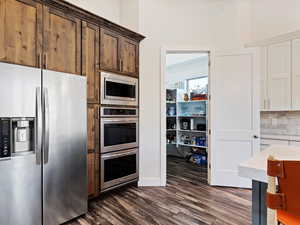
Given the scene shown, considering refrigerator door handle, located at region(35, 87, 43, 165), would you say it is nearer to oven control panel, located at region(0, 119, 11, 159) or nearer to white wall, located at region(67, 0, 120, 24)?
oven control panel, located at region(0, 119, 11, 159)

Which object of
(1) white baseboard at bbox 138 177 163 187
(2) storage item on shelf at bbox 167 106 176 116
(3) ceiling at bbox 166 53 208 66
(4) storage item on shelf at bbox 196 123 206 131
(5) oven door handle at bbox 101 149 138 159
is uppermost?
(3) ceiling at bbox 166 53 208 66

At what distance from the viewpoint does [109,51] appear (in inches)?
127

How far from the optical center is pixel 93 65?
297cm

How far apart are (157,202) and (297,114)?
2.88 m

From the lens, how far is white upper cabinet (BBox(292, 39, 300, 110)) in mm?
3531

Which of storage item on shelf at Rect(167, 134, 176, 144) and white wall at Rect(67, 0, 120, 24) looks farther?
storage item on shelf at Rect(167, 134, 176, 144)

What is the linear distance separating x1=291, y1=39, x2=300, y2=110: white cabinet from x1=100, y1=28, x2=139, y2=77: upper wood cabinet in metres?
2.62

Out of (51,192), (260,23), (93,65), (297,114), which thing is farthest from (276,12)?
(51,192)

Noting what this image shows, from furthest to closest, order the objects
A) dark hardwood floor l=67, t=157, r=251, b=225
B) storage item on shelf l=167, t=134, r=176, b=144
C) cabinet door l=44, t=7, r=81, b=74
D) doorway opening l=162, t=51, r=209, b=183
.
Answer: storage item on shelf l=167, t=134, r=176, b=144 → doorway opening l=162, t=51, r=209, b=183 → dark hardwood floor l=67, t=157, r=251, b=225 → cabinet door l=44, t=7, r=81, b=74

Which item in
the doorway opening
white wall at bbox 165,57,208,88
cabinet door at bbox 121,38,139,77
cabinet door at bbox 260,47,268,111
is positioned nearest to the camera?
cabinet door at bbox 121,38,139,77

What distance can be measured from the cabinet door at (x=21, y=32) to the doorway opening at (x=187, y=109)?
3.74 metres

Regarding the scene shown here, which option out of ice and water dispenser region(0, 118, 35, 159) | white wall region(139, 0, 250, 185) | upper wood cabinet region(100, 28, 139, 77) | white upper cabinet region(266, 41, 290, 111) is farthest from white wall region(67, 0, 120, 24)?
white upper cabinet region(266, 41, 290, 111)

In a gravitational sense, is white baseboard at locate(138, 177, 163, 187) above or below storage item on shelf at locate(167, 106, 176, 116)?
below

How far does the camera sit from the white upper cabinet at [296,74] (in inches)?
139
